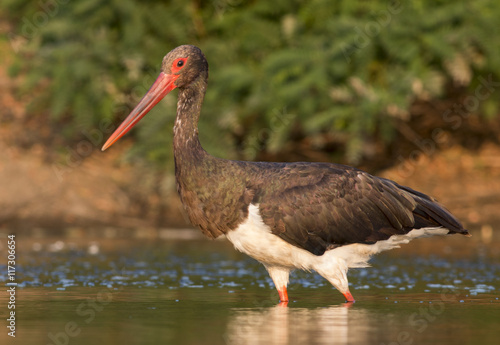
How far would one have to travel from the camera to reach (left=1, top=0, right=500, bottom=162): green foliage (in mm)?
13672

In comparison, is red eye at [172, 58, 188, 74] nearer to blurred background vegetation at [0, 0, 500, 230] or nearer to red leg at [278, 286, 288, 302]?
red leg at [278, 286, 288, 302]

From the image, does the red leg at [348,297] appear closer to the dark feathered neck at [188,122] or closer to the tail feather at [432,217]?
the tail feather at [432,217]

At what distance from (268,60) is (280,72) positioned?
26 cm

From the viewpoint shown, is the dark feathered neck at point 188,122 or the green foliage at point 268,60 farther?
the green foliage at point 268,60

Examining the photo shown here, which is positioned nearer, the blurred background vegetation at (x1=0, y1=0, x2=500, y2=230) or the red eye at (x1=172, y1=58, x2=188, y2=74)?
the red eye at (x1=172, y1=58, x2=188, y2=74)

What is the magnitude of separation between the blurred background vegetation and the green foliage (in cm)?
2

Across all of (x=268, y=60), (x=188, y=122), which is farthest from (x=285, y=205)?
(x=268, y=60)

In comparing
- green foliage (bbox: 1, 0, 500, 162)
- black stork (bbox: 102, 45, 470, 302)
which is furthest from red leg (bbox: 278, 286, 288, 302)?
green foliage (bbox: 1, 0, 500, 162)

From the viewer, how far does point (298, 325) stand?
655 cm

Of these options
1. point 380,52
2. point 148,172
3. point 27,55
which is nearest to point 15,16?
point 27,55

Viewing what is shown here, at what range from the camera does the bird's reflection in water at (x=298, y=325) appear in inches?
235

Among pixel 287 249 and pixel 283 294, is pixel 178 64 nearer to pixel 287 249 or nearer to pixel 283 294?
pixel 287 249

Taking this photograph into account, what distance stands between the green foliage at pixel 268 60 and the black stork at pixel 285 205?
16.7 feet

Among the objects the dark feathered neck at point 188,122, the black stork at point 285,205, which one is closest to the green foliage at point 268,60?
the black stork at point 285,205
